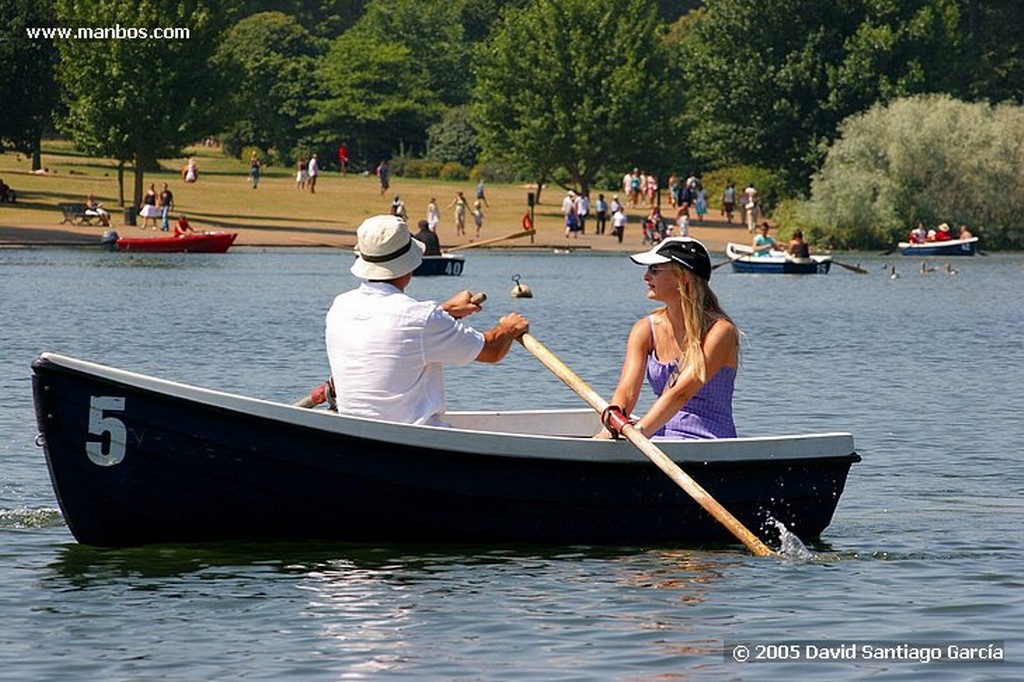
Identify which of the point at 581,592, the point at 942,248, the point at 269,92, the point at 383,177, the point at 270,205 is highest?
the point at 269,92

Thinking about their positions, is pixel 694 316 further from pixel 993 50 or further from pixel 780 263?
pixel 993 50

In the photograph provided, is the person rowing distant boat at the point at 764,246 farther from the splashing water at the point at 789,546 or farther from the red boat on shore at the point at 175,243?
the splashing water at the point at 789,546

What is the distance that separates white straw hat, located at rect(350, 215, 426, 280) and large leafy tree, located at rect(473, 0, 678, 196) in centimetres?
7020

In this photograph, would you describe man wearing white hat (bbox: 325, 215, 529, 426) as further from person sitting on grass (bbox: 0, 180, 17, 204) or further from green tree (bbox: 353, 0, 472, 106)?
green tree (bbox: 353, 0, 472, 106)

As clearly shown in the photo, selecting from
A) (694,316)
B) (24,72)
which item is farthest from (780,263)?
(694,316)

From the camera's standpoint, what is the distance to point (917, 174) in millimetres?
77312

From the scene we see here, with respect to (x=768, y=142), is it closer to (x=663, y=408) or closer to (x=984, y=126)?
(x=984, y=126)

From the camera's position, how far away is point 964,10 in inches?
4011

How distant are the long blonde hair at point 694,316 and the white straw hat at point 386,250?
5.15 ft

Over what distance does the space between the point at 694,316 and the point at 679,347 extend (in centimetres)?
27

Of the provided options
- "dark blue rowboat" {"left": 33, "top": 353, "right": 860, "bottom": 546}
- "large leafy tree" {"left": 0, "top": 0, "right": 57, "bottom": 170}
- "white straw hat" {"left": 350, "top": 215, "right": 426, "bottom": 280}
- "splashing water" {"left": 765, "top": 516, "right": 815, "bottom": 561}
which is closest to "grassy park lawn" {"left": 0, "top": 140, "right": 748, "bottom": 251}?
"large leafy tree" {"left": 0, "top": 0, "right": 57, "bottom": 170}

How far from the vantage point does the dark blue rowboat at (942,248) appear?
72250 mm

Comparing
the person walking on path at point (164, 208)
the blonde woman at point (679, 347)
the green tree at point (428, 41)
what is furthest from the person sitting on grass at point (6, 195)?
the blonde woman at point (679, 347)

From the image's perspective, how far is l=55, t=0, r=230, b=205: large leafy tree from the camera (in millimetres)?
70812
